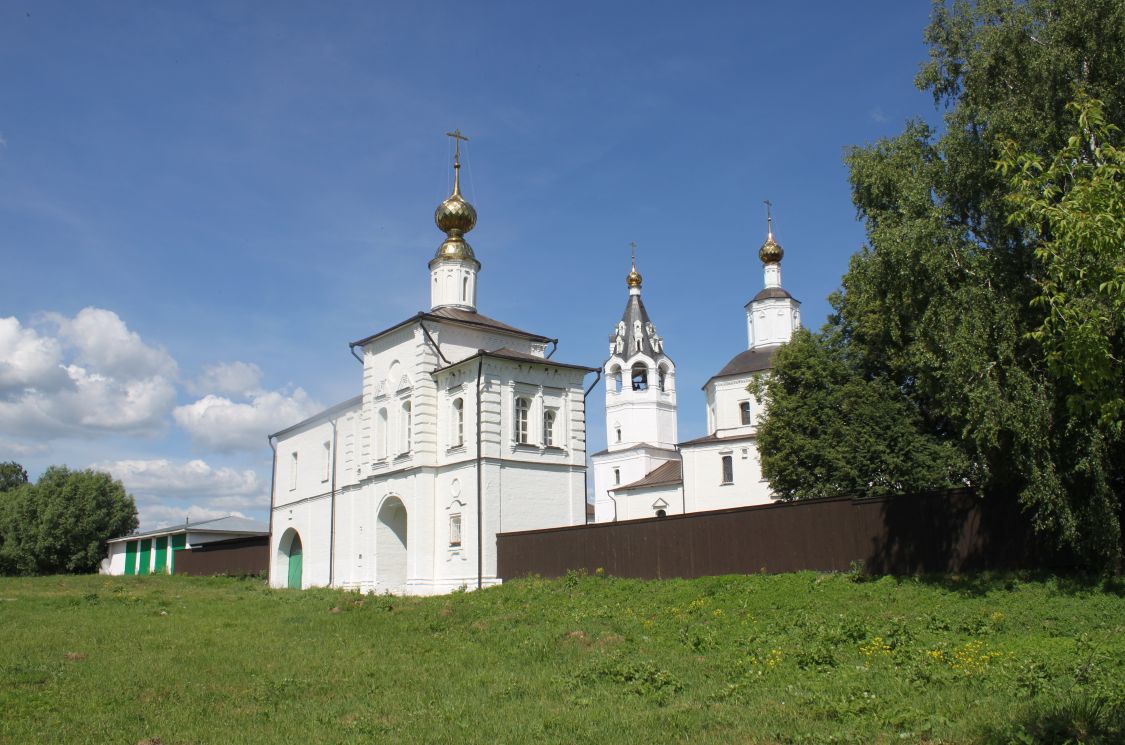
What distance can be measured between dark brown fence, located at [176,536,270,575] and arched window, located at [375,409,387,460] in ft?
39.8

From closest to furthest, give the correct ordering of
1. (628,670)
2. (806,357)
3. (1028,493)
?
(628,670) < (1028,493) < (806,357)

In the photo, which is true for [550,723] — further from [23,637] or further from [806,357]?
[806,357]

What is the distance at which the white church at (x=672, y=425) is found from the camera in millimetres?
44719

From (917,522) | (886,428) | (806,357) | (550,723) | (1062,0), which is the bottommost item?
(550,723)

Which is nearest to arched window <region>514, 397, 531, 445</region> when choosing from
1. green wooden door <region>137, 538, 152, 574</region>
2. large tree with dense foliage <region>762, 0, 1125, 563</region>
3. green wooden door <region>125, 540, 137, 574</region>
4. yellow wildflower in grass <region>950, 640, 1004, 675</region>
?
large tree with dense foliage <region>762, 0, 1125, 563</region>

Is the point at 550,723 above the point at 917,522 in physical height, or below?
below

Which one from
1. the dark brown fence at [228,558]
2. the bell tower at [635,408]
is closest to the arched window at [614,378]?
the bell tower at [635,408]

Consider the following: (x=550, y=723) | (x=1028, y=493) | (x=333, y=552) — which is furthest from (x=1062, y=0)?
(x=333, y=552)

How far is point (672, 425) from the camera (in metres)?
57.2

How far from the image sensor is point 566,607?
18312 millimetres

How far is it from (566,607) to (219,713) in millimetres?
8909

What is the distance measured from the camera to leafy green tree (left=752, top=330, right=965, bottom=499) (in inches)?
973

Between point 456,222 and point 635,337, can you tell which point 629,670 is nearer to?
point 456,222

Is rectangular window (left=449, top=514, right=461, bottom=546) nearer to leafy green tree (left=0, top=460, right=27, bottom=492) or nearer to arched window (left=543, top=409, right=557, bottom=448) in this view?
arched window (left=543, top=409, right=557, bottom=448)
